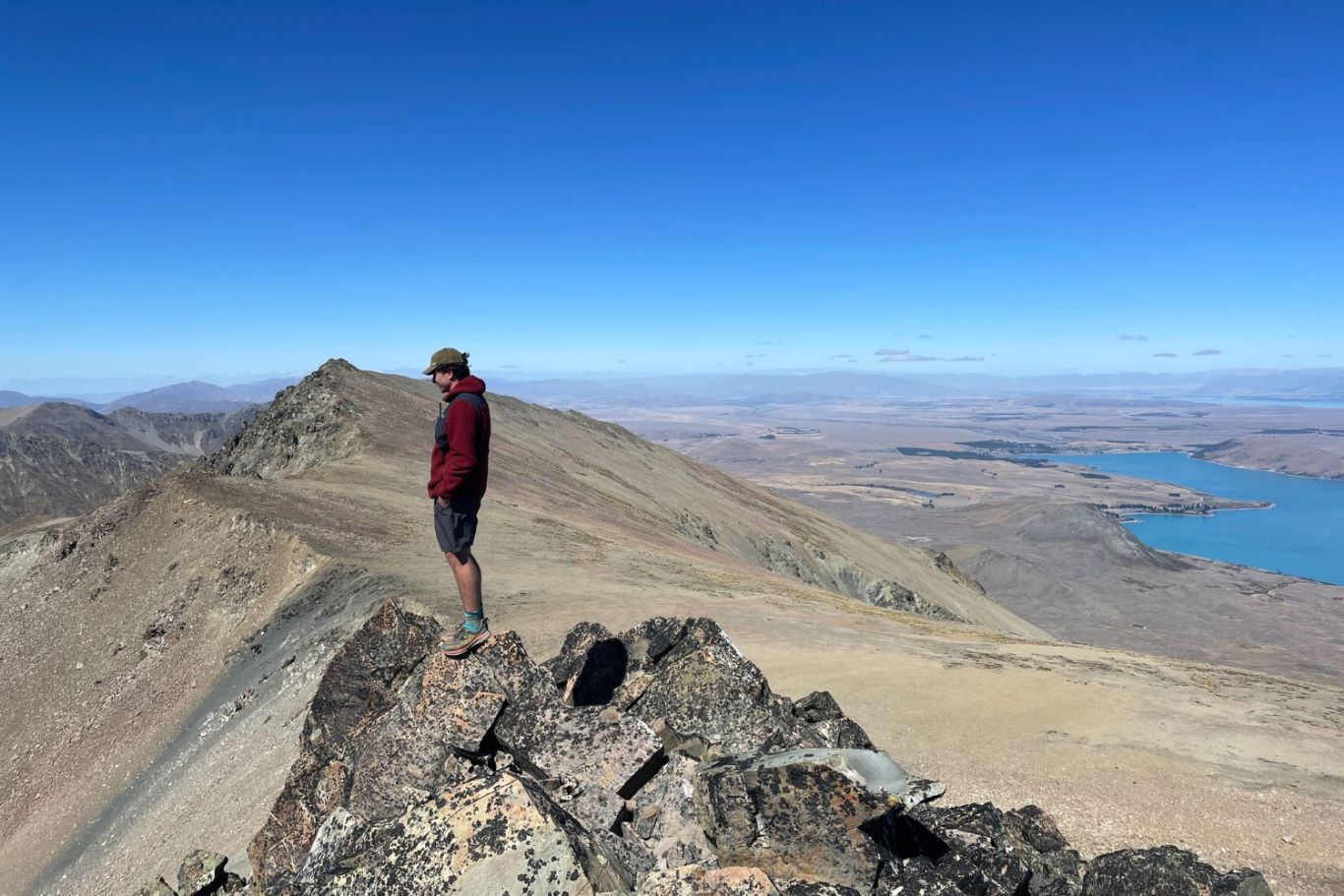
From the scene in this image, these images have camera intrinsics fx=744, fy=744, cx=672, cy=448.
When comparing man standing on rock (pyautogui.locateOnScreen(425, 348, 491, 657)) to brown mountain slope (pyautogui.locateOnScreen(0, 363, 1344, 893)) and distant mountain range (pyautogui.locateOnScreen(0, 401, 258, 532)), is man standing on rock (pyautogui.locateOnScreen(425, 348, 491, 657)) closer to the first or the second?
brown mountain slope (pyautogui.locateOnScreen(0, 363, 1344, 893))

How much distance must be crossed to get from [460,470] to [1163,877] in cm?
726

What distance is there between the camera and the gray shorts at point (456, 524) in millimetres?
8156

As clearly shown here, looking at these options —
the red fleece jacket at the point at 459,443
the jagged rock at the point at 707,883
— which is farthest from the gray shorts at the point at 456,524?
the jagged rock at the point at 707,883

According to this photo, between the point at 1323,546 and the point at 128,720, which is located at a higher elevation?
the point at 128,720

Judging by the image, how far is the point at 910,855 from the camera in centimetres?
611

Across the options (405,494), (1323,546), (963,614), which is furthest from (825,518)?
(1323,546)

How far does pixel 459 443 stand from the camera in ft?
25.7

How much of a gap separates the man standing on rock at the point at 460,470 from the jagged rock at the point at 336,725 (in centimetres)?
123

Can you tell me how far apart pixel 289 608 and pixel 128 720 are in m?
4.05

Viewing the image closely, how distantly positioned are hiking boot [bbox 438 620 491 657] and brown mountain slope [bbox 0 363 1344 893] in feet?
20.0

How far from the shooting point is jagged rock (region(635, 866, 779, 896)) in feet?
16.2

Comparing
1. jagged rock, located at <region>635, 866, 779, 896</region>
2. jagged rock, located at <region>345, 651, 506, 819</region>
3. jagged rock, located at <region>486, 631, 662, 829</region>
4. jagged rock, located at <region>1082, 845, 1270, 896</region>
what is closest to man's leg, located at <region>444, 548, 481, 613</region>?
jagged rock, located at <region>345, 651, 506, 819</region>

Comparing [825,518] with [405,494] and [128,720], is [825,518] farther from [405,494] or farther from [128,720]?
[128,720]

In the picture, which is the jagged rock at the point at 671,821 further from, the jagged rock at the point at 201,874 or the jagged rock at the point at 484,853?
the jagged rock at the point at 201,874
